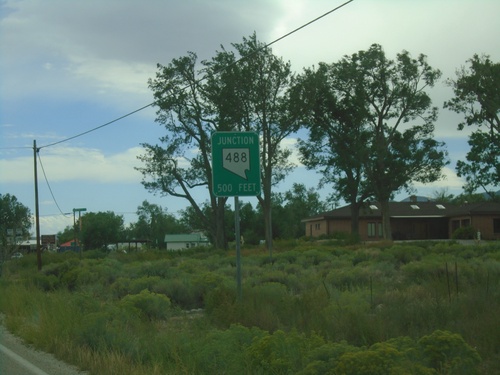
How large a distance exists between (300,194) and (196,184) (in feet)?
226

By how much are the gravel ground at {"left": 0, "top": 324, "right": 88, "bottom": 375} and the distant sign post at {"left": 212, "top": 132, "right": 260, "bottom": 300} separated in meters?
3.76

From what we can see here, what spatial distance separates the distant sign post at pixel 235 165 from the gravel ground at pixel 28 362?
3760mm

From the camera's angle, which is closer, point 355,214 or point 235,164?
point 235,164

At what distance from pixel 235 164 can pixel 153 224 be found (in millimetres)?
143396

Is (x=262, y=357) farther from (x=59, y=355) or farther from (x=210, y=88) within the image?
(x=210, y=88)

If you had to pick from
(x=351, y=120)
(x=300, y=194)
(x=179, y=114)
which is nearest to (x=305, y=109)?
(x=351, y=120)

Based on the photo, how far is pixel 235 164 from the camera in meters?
11.8

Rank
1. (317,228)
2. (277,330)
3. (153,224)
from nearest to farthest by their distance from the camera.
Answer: (277,330) → (317,228) → (153,224)

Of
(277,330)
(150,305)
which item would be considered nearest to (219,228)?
(150,305)

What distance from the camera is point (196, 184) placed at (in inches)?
2400

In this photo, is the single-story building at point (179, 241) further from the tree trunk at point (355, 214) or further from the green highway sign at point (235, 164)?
the green highway sign at point (235, 164)

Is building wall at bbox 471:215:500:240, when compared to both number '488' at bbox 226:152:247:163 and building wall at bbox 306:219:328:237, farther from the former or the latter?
number '488' at bbox 226:152:247:163

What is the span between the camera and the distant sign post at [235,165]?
11.7 metres

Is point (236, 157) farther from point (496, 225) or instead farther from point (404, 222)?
point (404, 222)
